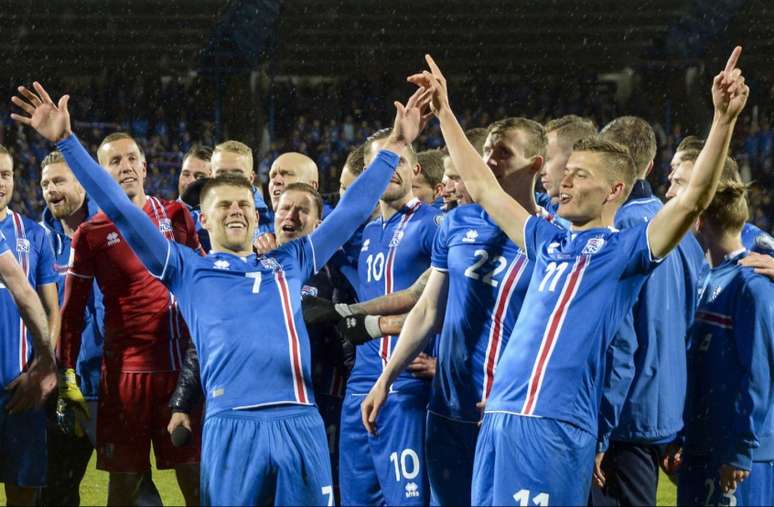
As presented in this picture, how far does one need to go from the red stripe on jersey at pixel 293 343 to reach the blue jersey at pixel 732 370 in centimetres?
150

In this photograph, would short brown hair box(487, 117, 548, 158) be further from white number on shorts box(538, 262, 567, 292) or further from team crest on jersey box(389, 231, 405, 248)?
team crest on jersey box(389, 231, 405, 248)

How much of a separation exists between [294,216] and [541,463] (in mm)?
2112

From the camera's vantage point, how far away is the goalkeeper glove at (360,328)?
14.9ft

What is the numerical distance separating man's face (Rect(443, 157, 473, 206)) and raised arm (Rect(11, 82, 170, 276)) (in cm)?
127

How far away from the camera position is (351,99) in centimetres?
2125

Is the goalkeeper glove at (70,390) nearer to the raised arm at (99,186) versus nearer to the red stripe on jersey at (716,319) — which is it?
the raised arm at (99,186)

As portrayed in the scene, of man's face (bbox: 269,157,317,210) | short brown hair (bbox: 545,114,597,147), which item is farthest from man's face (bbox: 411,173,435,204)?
short brown hair (bbox: 545,114,597,147)

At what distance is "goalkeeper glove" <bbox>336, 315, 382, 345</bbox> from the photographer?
453cm

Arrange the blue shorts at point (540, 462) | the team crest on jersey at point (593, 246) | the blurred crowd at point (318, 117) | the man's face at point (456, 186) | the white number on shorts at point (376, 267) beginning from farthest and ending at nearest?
the blurred crowd at point (318, 117) → the white number on shorts at point (376, 267) → the man's face at point (456, 186) → the team crest on jersey at point (593, 246) → the blue shorts at point (540, 462)

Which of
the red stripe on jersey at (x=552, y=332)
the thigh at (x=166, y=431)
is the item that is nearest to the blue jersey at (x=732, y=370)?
the red stripe on jersey at (x=552, y=332)

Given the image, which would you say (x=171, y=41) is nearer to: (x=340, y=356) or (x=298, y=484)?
(x=340, y=356)

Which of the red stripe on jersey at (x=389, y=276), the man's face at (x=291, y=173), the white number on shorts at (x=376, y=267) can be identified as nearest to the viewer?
the red stripe on jersey at (x=389, y=276)

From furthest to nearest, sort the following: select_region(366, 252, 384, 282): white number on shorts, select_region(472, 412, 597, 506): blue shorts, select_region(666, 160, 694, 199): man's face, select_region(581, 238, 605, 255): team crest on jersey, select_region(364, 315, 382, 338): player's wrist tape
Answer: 1. select_region(366, 252, 384, 282): white number on shorts
2. select_region(666, 160, 694, 199): man's face
3. select_region(364, 315, 382, 338): player's wrist tape
4. select_region(581, 238, 605, 255): team crest on jersey
5. select_region(472, 412, 597, 506): blue shorts

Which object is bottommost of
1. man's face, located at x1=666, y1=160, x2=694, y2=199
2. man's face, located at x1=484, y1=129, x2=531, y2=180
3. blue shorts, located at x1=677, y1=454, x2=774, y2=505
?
blue shorts, located at x1=677, y1=454, x2=774, y2=505
